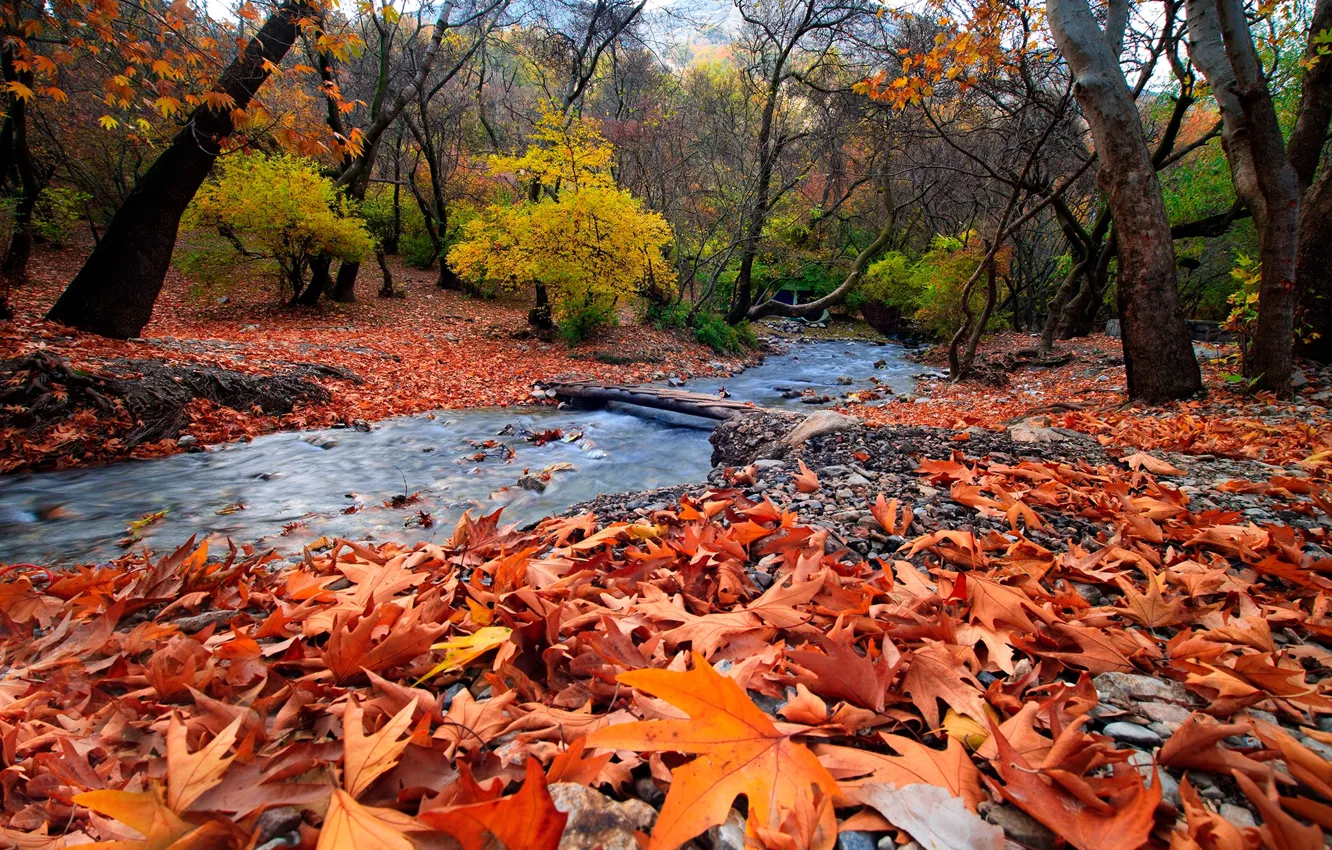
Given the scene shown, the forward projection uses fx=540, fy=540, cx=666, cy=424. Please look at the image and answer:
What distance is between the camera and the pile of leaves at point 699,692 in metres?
0.74

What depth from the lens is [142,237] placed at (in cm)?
658

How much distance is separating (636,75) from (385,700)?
2319 centimetres

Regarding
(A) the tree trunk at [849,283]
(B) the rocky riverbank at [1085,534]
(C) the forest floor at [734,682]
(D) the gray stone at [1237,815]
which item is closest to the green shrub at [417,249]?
(A) the tree trunk at [849,283]

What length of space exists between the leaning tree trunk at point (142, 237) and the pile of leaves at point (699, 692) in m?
6.69

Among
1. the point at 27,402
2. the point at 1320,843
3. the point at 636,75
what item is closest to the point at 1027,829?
the point at 1320,843

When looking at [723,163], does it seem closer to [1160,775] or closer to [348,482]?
[348,482]

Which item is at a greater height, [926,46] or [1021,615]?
[926,46]

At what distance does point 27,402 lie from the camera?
4.79 meters

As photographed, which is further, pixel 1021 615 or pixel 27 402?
pixel 27 402

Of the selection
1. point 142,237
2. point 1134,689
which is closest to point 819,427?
point 1134,689

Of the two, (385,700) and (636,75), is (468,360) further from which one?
(636,75)

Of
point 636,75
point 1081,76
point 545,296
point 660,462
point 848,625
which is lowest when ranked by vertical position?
point 660,462

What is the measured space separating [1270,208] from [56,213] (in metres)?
20.8

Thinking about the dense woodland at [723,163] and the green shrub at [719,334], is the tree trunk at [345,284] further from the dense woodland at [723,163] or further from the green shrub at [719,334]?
the green shrub at [719,334]
